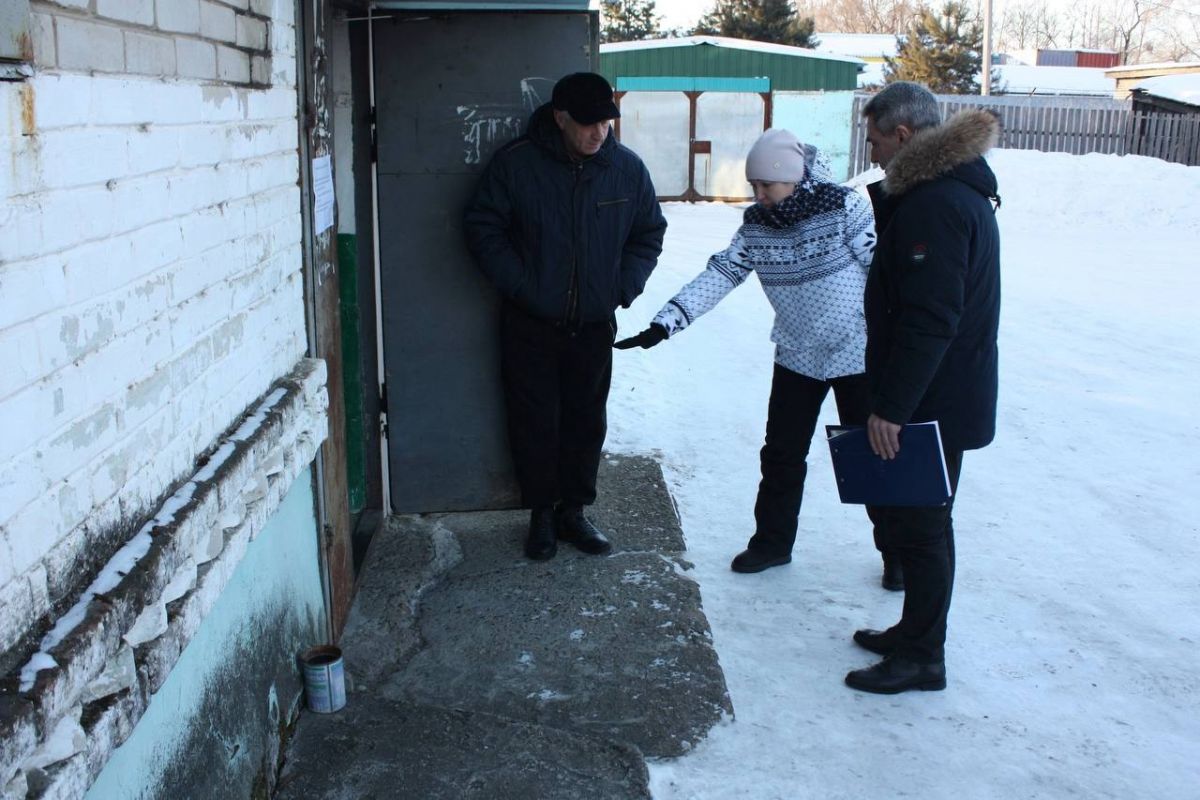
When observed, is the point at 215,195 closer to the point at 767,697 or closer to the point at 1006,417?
the point at 767,697

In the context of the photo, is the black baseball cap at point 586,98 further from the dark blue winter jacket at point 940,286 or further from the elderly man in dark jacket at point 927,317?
the dark blue winter jacket at point 940,286

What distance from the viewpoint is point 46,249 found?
5.38 feet

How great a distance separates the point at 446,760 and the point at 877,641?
149 centimetres

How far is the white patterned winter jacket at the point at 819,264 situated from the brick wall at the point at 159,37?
176 centimetres

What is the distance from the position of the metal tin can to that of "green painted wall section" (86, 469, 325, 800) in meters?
0.04

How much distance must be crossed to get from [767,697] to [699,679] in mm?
208

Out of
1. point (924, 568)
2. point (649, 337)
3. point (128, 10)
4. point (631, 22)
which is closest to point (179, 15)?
point (128, 10)

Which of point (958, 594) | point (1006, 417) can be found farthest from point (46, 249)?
point (1006, 417)

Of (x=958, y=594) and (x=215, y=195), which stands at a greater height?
(x=215, y=195)

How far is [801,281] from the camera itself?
4008mm

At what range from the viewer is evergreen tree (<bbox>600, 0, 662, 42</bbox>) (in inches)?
1539

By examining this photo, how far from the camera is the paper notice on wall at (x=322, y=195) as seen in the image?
11.1 feet

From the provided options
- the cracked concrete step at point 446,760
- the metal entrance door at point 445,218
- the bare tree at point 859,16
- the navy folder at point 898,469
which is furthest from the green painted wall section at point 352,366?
the bare tree at point 859,16

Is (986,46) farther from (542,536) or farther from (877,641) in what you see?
(877,641)
